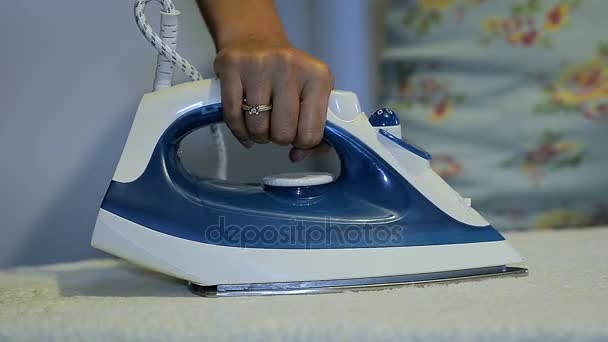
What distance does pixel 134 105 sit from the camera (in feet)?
3.93

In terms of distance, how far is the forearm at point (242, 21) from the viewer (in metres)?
0.83

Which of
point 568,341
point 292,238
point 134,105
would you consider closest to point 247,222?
point 292,238

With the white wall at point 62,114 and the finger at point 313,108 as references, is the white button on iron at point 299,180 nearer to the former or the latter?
the finger at point 313,108

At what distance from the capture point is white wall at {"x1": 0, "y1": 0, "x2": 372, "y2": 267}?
1156 millimetres

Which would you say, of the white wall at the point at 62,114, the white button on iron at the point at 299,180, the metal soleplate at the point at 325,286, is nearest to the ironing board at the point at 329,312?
the metal soleplate at the point at 325,286

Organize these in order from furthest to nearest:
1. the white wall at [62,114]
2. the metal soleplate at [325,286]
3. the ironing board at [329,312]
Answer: the white wall at [62,114], the metal soleplate at [325,286], the ironing board at [329,312]

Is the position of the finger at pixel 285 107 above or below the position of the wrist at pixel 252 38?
below

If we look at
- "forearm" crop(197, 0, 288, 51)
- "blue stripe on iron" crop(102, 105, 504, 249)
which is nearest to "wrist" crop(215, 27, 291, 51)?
"forearm" crop(197, 0, 288, 51)

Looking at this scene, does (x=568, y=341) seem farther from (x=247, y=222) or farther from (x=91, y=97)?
(x=91, y=97)

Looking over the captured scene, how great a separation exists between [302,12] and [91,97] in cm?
43

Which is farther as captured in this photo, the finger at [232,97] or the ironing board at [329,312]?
the finger at [232,97]

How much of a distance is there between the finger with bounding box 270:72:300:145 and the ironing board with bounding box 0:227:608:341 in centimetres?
18

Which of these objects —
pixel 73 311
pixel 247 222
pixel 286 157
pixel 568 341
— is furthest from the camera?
pixel 286 157

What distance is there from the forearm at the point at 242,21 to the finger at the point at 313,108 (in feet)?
0.33
